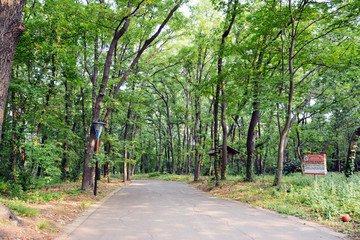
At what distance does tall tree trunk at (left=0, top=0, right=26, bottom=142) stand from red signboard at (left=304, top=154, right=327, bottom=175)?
36.2 feet

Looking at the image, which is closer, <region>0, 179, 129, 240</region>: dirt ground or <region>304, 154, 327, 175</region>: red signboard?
<region>0, 179, 129, 240</region>: dirt ground

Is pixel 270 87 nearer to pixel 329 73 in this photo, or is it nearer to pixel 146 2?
pixel 329 73

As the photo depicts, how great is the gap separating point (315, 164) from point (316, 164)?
40 millimetres

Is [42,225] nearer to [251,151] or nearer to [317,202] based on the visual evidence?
[317,202]

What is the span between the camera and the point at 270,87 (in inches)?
456

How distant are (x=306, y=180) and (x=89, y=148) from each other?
10.9 metres

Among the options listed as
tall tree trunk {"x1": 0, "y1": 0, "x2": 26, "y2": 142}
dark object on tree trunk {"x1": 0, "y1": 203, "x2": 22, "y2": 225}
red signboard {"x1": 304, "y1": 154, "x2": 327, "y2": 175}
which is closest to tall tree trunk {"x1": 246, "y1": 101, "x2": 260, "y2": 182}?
red signboard {"x1": 304, "y1": 154, "x2": 327, "y2": 175}

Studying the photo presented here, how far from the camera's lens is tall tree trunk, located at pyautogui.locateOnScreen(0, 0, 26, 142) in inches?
188

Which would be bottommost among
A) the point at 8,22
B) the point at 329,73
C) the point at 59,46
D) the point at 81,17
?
the point at 8,22

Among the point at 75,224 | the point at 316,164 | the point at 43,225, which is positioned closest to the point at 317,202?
the point at 316,164

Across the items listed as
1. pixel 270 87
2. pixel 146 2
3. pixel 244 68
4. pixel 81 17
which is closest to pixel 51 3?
pixel 81 17

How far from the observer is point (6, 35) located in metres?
4.85

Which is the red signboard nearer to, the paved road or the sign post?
the sign post

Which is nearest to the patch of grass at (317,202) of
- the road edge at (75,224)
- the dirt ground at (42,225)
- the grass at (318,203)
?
the grass at (318,203)
